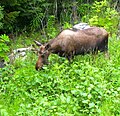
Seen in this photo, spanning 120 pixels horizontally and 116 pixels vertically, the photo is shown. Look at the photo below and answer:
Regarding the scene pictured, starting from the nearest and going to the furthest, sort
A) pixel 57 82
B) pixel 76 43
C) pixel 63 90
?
pixel 63 90
pixel 57 82
pixel 76 43

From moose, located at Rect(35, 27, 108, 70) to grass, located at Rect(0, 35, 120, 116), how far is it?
0.71 ft

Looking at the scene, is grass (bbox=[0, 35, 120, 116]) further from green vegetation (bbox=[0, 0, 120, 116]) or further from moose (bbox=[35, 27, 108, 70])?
moose (bbox=[35, 27, 108, 70])

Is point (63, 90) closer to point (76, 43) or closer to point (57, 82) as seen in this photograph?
point (57, 82)

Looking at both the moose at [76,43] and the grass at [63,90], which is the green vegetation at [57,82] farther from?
the moose at [76,43]

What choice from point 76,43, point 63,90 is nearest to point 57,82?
point 63,90

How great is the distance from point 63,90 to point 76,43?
2.08 m

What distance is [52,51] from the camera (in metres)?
8.16

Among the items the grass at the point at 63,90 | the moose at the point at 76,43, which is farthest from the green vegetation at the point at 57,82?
the moose at the point at 76,43

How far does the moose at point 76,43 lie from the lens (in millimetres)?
8191

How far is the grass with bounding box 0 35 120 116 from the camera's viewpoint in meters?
5.85

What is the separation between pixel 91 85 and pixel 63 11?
20.1ft

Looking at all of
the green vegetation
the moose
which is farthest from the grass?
the moose

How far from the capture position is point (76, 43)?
27.6 ft

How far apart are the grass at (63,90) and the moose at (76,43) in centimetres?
22
